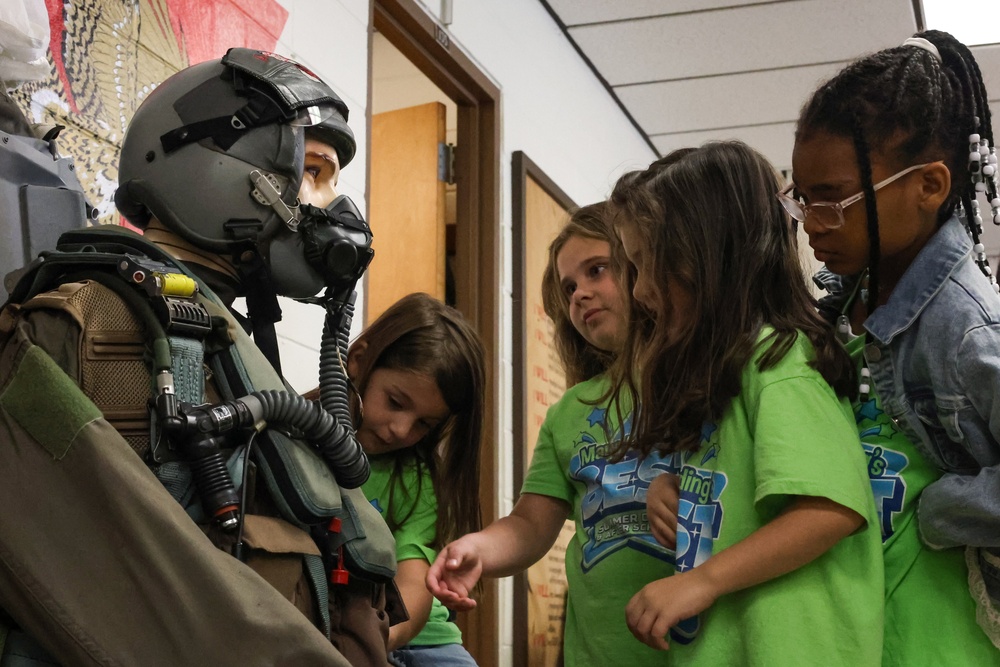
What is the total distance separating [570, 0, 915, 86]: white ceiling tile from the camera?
383cm

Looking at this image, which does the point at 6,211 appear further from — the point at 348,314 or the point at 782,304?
the point at 782,304

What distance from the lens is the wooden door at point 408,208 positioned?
10.9 feet

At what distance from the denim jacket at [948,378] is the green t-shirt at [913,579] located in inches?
1.2

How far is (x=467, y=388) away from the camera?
2.07m

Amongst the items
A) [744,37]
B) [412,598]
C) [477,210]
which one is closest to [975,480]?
[412,598]

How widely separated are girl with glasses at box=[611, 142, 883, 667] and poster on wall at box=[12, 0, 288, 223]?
0.82 m

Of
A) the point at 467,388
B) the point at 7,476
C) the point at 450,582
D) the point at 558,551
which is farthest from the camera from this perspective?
the point at 558,551

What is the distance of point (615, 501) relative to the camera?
155 cm

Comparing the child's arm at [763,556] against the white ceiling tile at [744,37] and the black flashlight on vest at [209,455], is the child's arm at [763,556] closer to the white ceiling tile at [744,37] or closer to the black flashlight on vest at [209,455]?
the black flashlight on vest at [209,455]

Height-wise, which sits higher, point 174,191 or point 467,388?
point 174,191

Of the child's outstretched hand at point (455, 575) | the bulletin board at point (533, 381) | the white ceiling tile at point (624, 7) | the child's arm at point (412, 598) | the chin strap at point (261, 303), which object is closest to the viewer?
the chin strap at point (261, 303)

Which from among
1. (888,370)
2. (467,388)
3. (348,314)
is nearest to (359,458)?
(348,314)

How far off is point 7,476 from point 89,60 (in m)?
0.89

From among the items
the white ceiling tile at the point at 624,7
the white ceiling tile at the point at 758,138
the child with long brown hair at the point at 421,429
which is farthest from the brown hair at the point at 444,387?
the white ceiling tile at the point at 758,138
